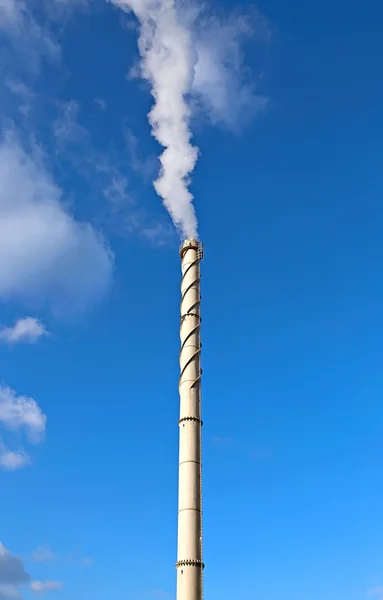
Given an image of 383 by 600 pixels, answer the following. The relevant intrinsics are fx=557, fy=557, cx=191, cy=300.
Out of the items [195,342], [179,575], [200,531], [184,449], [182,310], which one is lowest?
[179,575]

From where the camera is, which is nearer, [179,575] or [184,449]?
[179,575]

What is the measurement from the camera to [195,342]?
46500mm

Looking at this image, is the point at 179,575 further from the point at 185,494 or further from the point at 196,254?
the point at 196,254

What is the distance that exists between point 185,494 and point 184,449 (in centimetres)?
325

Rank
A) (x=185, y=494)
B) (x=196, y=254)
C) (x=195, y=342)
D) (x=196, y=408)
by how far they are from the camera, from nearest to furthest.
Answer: (x=185, y=494) → (x=196, y=408) → (x=195, y=342) → (x=196, y=254)

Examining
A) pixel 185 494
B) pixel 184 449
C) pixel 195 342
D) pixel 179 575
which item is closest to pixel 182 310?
pixel 195 342

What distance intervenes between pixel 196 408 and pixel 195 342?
5847mm

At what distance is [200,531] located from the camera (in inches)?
1519

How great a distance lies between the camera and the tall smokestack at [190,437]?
3722 centimetres

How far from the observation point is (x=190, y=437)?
137ft

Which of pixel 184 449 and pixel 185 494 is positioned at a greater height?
pixel 184 449

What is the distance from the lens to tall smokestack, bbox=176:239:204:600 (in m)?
37.2

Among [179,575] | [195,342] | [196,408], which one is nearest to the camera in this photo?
[179,575]

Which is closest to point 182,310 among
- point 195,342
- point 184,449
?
point 195,342
